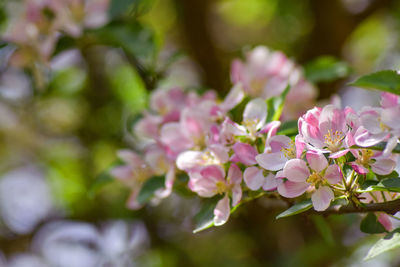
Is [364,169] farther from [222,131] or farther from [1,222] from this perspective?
[1,222]

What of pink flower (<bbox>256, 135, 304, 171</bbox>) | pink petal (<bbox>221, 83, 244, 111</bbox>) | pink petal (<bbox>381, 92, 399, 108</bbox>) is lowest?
pink flower (<bbox>256, 135, 304, 171</bbox>)

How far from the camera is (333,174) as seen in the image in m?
0.69

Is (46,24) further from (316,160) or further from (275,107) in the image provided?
(316,160)

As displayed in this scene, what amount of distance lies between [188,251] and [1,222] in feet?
2.33

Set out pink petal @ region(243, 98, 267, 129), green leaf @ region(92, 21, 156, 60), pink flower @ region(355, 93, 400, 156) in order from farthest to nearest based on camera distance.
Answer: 1. green leaf @ region(92, 21, 156, 60)
2. pink petal @ region(243, 98, 267, 129)
3. pink flower @ region(355, 93, 400, 156)

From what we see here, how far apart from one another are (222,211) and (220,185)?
0.14 ft

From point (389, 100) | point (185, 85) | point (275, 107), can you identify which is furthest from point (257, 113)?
point (185, 85)

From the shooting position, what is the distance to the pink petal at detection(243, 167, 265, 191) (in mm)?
743

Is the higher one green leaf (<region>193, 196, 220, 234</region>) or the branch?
the branch

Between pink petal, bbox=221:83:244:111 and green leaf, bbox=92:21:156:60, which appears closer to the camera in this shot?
pink petal, bbox=221:83:244:111

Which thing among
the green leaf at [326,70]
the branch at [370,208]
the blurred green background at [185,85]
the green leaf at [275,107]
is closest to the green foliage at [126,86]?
the blurred green background at [185,85]

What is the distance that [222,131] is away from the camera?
0.82 m

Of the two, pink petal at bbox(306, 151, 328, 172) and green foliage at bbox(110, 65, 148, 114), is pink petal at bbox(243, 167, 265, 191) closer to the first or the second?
pink petal at bbox(306, 151, 328, 172)

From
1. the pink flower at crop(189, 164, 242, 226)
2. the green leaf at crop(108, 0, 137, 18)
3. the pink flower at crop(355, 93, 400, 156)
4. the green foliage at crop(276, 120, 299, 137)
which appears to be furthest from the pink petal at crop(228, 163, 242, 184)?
the green leaf at crop(108, 0, 137, 18)
